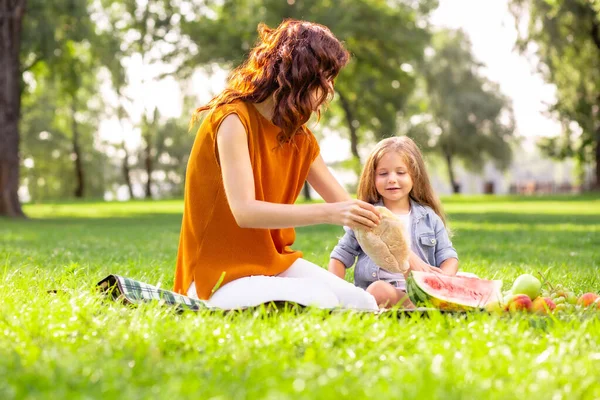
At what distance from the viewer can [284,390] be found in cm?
252

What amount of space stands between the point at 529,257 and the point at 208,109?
525 centimetres

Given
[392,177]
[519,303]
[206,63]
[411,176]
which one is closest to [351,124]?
[206,63]

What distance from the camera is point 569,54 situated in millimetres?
29141

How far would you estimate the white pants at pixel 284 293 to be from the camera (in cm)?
409

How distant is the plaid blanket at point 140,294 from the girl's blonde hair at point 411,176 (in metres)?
2.06

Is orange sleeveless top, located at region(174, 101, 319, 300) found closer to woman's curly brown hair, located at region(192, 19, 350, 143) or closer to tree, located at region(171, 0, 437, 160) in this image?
woman's curly brown hair, located at region(192, 19, 350, 143)

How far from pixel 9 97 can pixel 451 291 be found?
57.2 feet

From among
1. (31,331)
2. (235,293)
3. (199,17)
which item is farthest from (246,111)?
(199,17)

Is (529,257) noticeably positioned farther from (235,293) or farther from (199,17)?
(199,17)

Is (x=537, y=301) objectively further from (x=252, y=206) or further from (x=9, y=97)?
(x=9, y=97)

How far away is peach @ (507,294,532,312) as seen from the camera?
4.09 m

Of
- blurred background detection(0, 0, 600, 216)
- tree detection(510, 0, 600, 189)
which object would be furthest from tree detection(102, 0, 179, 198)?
tree detection(510, 0, 600, 189)

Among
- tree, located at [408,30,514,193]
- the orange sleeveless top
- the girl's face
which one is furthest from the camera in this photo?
tree, located at [408,30,514,193]

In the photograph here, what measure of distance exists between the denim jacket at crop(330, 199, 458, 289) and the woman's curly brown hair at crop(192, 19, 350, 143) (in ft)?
4.68
